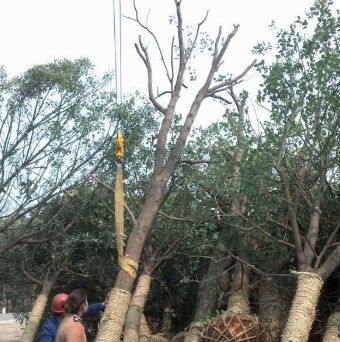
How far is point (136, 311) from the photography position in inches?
349

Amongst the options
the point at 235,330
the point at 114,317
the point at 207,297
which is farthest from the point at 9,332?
the point at 235,330

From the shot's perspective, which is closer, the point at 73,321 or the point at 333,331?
the point at 73,321

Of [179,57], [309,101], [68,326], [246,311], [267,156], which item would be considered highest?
[179,57]

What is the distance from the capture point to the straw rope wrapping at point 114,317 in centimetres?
771

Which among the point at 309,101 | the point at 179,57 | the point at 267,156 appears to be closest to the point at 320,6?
the point at 309,101

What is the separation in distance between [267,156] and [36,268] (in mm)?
6149

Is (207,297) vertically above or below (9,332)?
Result: above

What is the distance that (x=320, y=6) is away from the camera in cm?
809

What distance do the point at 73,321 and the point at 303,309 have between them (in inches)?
116

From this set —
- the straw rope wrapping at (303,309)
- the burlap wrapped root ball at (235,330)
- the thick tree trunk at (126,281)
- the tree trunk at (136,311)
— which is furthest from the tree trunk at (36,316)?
the straw rope wrapping at (303,309)

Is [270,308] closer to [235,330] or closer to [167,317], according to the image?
[235,330]

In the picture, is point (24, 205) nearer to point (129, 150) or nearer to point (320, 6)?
point (129, 150)

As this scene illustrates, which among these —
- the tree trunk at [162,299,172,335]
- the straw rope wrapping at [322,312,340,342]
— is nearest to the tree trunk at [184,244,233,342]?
the tree trunk at [162,299,172,335]

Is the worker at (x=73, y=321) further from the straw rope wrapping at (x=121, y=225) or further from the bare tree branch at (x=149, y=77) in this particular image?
the bare tree branch at (x=149, y=77)
